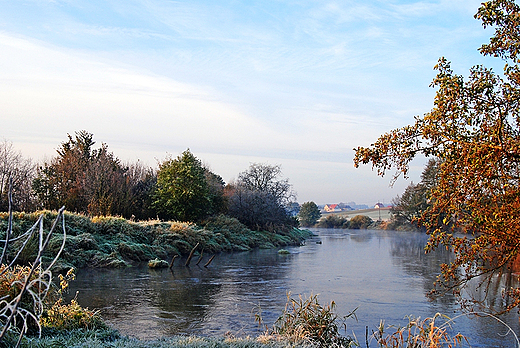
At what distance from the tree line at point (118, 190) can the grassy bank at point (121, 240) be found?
2387mm

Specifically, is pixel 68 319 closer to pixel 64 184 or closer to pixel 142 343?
pixel 142 343

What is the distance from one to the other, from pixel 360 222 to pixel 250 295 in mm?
58874

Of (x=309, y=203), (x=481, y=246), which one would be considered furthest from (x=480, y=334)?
(x=309, y=203)

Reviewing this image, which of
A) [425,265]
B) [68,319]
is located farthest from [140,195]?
[68,319]

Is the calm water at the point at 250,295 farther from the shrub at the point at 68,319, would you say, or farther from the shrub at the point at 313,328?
the shrub at the point at 68,319

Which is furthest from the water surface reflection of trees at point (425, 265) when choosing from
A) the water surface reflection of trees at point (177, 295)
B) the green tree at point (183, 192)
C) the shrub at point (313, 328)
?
the green tree at point (183, 192)

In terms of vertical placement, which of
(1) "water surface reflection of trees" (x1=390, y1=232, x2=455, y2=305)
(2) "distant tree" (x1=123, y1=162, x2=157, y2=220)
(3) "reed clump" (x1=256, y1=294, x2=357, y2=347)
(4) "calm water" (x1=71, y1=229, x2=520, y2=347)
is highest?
(2) "distant tree" (x1=123, y1=162, x2=157, y2=220)

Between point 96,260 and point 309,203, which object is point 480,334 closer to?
point 96,260

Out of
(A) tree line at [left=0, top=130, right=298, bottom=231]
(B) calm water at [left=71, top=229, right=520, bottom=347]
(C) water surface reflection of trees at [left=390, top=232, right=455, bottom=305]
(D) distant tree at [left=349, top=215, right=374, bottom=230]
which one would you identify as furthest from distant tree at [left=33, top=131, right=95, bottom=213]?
(D) distant tree at [left=349, top=215, right=374, bottom=230]

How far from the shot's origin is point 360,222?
69000 mm

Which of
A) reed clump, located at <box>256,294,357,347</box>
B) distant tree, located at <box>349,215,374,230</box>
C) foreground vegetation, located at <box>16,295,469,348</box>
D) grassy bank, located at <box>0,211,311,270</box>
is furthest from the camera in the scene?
distant tree, located at <box>349,215,374,230</box>

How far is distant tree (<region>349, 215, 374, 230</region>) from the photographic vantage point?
2680 inches

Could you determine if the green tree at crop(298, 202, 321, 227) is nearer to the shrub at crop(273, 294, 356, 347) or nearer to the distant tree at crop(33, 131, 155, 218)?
the distant tree at crop(33, 131, 155, 218)

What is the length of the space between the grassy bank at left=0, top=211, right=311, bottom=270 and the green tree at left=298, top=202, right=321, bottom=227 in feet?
160
